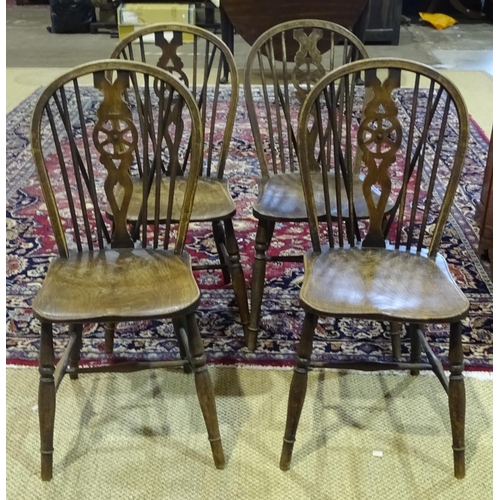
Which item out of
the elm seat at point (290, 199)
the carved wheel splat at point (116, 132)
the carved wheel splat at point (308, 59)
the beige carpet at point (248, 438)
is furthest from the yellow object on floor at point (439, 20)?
the carved wheel splat at point (116, 132)

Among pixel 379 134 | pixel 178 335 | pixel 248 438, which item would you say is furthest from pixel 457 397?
pixel 178 335

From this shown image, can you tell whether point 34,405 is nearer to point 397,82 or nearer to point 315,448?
point 315,448

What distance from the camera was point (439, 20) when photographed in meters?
6.75

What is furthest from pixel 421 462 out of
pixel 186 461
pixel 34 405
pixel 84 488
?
pixel 34 405

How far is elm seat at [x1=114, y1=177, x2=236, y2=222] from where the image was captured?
1825 mm

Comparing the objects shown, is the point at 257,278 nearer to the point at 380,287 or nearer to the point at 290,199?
the point at 290,199

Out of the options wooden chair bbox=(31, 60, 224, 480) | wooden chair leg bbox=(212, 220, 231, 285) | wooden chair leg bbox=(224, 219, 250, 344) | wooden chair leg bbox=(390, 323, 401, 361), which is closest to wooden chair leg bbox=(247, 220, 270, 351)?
wooden chair leg bbox=(224, 219, 250, 344)

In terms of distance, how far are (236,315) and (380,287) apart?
0.77 meters

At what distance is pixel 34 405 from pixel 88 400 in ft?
0.49

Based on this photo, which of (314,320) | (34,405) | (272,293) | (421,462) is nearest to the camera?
(314,320)

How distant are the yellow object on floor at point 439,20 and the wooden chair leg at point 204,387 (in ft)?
20.5

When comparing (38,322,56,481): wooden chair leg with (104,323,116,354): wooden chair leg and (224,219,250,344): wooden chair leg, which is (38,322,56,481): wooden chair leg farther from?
(224,219,250,344): wooden chair leg

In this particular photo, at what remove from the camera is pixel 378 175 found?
1.57 metres

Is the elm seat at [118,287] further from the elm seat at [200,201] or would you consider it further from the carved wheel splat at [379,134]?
the carved wheel splat at [379,134]
